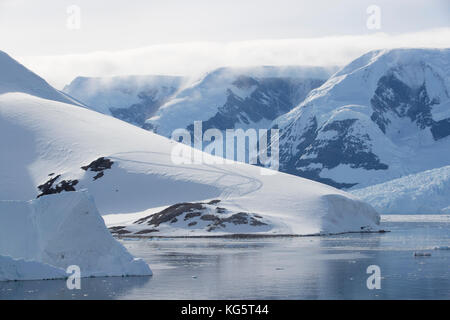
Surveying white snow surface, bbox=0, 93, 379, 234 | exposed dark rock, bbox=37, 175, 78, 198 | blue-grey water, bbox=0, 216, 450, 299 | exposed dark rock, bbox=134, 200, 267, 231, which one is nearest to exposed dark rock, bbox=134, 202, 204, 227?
exposed dark rock, bbox=134, 200, 267, 231

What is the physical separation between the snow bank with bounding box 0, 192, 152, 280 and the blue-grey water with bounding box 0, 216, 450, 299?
5.29 ft

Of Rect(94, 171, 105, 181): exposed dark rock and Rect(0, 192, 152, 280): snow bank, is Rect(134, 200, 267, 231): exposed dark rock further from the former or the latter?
Rect(0, 192, 152, 280): snow bank

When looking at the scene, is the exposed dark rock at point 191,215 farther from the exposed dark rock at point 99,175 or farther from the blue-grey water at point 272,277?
the blue-grey water at point 272,277

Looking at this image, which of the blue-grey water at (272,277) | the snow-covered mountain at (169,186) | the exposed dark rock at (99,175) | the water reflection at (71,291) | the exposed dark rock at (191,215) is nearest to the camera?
the water reflection at (71,291)

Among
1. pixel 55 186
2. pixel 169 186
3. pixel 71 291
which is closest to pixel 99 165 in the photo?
pixel 55 186

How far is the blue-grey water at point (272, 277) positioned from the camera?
175 feet

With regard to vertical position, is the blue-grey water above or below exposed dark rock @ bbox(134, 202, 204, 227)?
below

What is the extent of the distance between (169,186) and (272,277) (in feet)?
351

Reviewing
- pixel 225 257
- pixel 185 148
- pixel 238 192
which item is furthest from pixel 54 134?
pixel 225 257

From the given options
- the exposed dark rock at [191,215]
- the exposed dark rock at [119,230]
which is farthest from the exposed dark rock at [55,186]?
the exposed dark rock at [191,215]

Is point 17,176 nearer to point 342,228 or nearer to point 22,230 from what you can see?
point 342,228

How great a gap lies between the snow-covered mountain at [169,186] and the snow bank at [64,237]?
73634 millimetres

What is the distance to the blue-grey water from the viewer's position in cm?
5324

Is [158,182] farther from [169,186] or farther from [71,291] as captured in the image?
[71,291]
